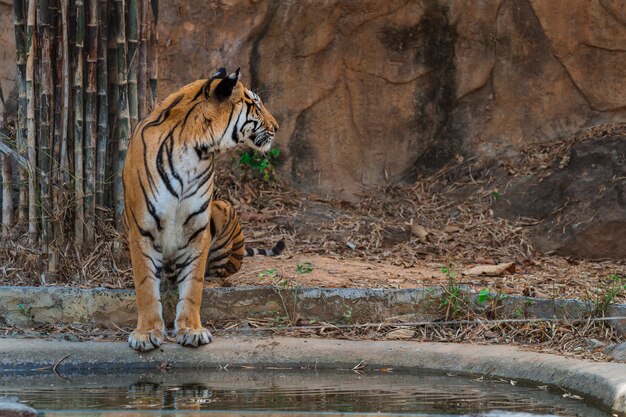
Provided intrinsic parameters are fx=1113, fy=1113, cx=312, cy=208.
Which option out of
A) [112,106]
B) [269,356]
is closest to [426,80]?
[112,106]

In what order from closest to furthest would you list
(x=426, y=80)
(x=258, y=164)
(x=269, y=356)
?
(x=269, y=356) → (x=258, y=164) → (x=426, y=80)

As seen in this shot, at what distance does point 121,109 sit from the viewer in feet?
24.4

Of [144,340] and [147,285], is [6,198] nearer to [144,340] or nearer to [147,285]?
[147,285]

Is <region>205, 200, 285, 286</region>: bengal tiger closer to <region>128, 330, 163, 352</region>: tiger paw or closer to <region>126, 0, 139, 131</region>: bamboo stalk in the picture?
<region>126, 0, 139, 131</region>: bamboo stalk

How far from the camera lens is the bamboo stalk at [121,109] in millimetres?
7379

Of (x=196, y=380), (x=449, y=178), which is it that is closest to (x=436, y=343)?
(x=196, y=380)

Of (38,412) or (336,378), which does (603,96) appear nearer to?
(336,378)

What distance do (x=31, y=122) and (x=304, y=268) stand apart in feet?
6.83

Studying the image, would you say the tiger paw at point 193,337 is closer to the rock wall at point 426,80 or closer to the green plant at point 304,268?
the green plant at point 304,268

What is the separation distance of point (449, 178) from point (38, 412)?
6314mm

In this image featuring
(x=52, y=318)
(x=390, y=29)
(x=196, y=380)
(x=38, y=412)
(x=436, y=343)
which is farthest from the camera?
(x=390, y=29)

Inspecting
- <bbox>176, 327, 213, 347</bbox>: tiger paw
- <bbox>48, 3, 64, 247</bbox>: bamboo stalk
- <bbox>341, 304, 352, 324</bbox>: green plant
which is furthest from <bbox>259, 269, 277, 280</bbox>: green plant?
<bbox>48, 3, 64, 247</bbox>: bamboo stalk

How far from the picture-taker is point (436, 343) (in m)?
6.30

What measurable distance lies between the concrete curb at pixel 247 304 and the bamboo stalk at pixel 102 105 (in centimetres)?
93
